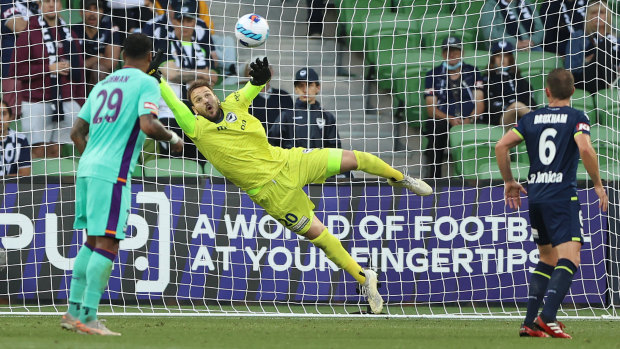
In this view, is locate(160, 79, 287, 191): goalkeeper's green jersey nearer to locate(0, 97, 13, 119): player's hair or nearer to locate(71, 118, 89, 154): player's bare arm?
locate(71, 118, 89, 154): player's bare arm

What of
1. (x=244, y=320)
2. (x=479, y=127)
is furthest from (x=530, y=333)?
(x=479, y=127)

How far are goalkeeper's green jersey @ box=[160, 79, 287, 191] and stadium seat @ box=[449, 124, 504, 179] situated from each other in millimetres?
3056

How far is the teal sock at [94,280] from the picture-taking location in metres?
6.73

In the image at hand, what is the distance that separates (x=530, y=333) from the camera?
734 cm

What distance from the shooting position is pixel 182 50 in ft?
37.4

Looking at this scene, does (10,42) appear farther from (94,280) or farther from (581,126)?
(581,126)

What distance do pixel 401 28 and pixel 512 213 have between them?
282cm

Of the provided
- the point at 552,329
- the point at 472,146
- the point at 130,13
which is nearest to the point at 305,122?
the point at 472,146

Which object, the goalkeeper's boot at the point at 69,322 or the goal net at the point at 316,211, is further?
the goal net at the point at 316,211

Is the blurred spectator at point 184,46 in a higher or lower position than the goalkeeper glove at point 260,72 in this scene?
higher

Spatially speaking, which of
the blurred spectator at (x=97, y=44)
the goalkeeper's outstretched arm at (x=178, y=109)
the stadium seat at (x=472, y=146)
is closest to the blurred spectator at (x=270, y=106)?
the blurred spectator at (x=97, y=44)

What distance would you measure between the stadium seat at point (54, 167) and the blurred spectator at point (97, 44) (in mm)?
923

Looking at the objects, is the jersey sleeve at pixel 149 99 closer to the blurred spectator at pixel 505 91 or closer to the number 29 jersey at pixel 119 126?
the number 29 jersey at pixel 119 126

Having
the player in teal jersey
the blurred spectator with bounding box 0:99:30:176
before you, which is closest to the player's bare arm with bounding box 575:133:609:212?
the player in teal jersey
